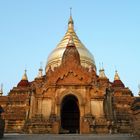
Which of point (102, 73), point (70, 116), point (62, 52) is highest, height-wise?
point (62, 52)

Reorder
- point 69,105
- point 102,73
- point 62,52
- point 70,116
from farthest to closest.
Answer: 1. point 62,52
2. point 102,73
3. point 69,105
4. point 70,116

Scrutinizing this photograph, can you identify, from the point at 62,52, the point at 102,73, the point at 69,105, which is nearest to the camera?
the point at 69,105

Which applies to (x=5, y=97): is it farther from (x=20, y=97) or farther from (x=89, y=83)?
(x=89, y=83)

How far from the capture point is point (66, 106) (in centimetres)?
3206

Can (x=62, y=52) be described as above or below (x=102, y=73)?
above

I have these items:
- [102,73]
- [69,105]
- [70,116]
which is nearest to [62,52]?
[102,73]

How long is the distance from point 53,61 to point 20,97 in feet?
30.3

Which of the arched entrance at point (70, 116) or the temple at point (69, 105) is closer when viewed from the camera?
the temple at point (69, 105)

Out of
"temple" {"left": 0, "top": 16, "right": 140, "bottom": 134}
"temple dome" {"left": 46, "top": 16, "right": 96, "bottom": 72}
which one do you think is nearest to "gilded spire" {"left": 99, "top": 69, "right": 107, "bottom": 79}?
"temple dome" {"left": 46, "top": 16, "right": 96, "bottom": 72}

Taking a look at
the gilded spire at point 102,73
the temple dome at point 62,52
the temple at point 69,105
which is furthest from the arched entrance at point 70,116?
the temple dome at point 62,52

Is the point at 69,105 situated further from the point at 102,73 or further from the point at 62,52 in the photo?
the point at 62,52

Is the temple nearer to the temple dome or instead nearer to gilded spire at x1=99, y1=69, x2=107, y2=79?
gilded spire at x1=99, y1=69, x2=107, y2=79

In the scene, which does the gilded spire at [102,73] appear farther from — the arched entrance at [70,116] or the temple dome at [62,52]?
the arched entrance at [70,116]

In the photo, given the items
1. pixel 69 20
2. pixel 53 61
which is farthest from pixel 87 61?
pixel 69 20
